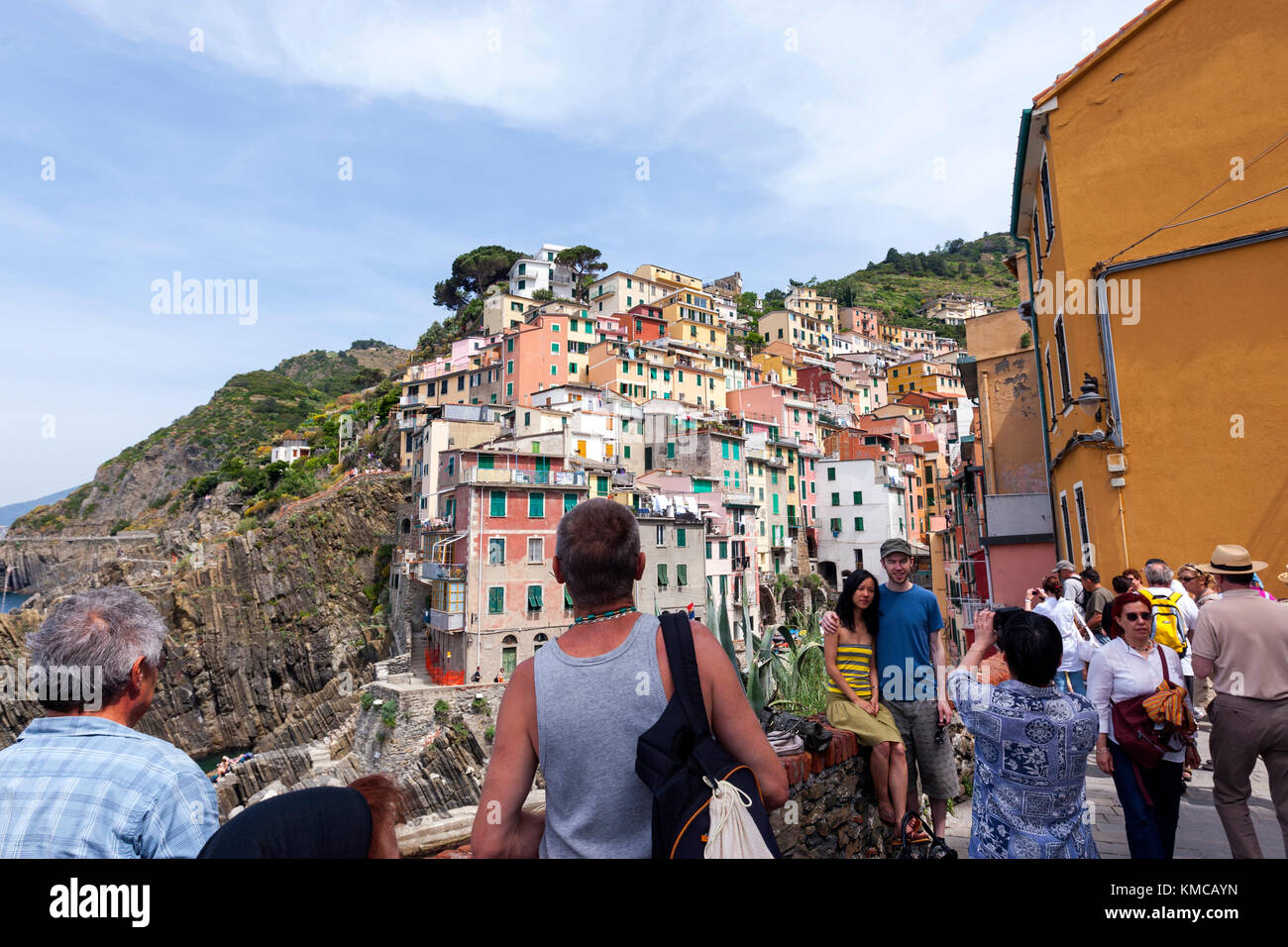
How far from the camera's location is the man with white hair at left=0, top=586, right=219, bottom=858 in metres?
1.86

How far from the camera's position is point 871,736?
14.4ft

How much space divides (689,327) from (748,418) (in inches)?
632

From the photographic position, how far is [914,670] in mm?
4398

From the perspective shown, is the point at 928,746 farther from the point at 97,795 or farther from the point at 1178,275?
the point at 1178,275

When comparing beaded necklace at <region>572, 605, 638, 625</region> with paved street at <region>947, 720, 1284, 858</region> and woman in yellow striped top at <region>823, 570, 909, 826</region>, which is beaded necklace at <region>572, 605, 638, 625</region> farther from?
paved street at <region>947, 720, 1284, 858</region>

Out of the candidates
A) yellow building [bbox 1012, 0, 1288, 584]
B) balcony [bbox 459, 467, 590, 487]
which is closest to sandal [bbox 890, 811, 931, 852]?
yellow building [bbox 1012, 0, 1288, 584]

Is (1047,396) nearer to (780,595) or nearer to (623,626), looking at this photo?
(623,626)

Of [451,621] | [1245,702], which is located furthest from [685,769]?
[451,621]

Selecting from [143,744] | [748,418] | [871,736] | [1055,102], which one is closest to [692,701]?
[143,744]

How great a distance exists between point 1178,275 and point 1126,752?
883 centimetres

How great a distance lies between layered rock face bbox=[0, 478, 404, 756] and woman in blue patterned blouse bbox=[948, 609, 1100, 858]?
4539 centimetres

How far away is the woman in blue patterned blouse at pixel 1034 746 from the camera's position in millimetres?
3068

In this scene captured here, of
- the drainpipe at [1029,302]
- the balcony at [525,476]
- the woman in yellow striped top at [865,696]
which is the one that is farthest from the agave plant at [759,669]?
the balcony at [525,476]

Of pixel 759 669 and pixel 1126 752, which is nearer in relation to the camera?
pixel 1126 752
